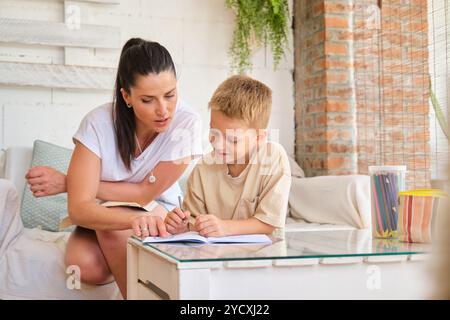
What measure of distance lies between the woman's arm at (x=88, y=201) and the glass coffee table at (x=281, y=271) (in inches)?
19.5

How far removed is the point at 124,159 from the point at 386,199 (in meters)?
0.84

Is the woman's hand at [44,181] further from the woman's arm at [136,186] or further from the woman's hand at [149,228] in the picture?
the woman's hand at [149,228]

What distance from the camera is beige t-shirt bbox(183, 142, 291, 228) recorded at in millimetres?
1614

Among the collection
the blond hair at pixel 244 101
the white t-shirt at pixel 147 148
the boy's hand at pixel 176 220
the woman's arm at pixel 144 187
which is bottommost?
the boy's hand at pixel 176 220

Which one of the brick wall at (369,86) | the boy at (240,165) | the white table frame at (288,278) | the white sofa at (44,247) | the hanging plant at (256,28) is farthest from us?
the hanging plant at (256,28)

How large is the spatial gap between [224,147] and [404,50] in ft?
5.95

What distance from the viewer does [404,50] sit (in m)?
3.07

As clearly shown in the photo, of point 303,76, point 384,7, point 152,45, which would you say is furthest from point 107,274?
→ point 384,7

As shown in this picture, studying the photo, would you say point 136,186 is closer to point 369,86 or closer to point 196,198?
point 196,198

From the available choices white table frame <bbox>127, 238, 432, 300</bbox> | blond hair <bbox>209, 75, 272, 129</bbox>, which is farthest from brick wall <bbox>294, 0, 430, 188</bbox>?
white table frame <bbox>127, 238, 432, 300</bbox>

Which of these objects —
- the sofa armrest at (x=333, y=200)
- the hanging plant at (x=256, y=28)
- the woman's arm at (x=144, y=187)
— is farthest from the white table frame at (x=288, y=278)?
the hanging plant at (x=256, y=28)

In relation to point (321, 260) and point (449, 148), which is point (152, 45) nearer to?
point (321, 260)

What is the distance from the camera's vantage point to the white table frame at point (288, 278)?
0.92m

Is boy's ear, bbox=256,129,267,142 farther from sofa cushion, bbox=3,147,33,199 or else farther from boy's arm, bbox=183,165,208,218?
sofa cushion, bbox=3,147,33,199
